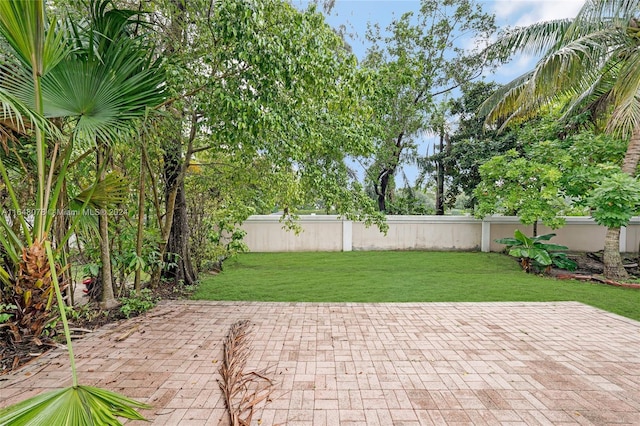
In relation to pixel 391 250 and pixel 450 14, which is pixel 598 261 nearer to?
pixel 391 250

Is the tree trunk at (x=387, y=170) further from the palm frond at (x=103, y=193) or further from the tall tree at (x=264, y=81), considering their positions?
the palm frond at (x=103, y=193)

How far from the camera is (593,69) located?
6406 mm

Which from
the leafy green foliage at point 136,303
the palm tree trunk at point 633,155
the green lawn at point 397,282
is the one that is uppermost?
the palm tree trunk at point 633,155

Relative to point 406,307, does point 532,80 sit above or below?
Result: above

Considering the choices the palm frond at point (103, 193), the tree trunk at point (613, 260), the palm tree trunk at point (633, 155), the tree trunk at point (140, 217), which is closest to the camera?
the palm frond at point (103, 193)

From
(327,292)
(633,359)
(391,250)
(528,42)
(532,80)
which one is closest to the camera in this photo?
(633,359)

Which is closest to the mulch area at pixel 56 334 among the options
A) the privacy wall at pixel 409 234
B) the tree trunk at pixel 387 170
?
the privacy wall at pixel 409 234

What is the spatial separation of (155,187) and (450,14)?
32.5 ft

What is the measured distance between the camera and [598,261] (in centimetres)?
769

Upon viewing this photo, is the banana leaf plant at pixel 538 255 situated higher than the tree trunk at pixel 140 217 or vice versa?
the tree trunk at pixel 140 217

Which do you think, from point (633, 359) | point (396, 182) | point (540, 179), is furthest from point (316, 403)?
point (396, 182)

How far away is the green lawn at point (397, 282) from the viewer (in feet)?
16.4

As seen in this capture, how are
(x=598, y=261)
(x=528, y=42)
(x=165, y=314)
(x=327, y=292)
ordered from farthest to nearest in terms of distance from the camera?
(x=598, y=261) → (x=528, y=42) → (x=327, y=292) → (x=165, y=314)

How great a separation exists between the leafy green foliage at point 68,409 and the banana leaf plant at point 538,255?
24.4 ft
